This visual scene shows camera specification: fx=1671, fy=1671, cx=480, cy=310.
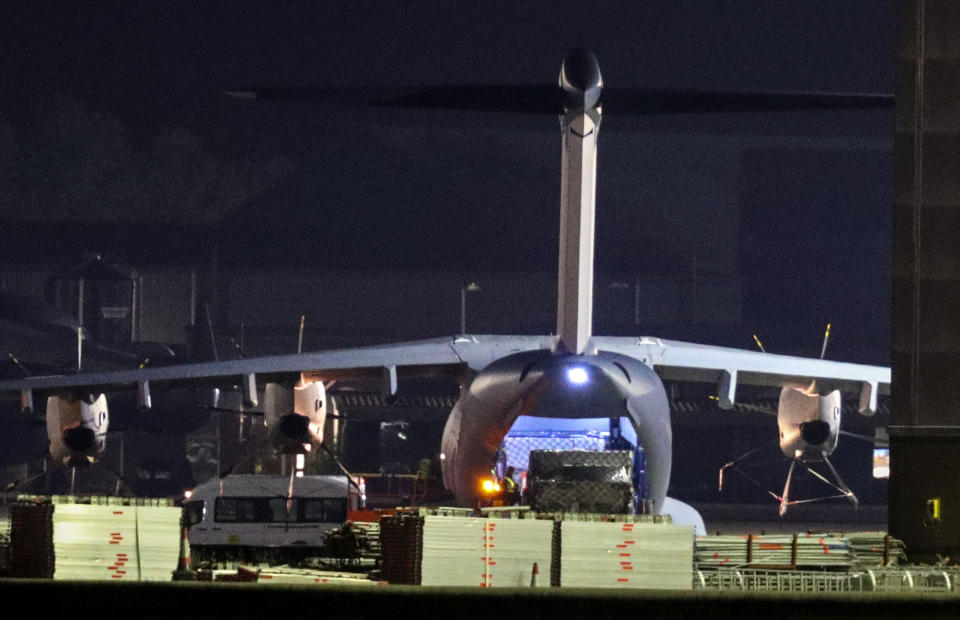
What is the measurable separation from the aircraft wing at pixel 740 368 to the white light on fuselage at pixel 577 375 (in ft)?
22.1

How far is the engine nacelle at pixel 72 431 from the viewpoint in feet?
112

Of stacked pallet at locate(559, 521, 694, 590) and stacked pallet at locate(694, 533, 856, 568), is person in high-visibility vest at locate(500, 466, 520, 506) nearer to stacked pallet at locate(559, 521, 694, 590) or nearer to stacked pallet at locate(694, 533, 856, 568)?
stacked pallet at locate(694, 533, 856, 568)

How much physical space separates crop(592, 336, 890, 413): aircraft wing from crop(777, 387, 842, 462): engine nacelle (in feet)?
1.34

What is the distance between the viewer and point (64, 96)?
121 meters

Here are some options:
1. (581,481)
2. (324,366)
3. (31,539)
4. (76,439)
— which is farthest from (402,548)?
(76,439)

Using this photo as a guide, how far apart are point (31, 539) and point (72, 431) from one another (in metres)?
15.5

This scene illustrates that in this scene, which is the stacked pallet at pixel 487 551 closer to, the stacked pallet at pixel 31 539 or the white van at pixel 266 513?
the stacked pallet at pixel 31 539

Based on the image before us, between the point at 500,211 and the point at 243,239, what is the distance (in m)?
14.2

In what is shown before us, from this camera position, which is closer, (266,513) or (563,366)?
(563,366)

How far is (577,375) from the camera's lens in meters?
25.6

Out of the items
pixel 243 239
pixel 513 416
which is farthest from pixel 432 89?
pixel 243 239

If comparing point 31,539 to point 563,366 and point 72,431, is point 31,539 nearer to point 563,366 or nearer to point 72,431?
point 563,366

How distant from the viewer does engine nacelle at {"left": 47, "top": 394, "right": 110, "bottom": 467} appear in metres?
34.0

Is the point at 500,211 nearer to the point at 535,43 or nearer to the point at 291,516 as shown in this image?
the point at 535,43
